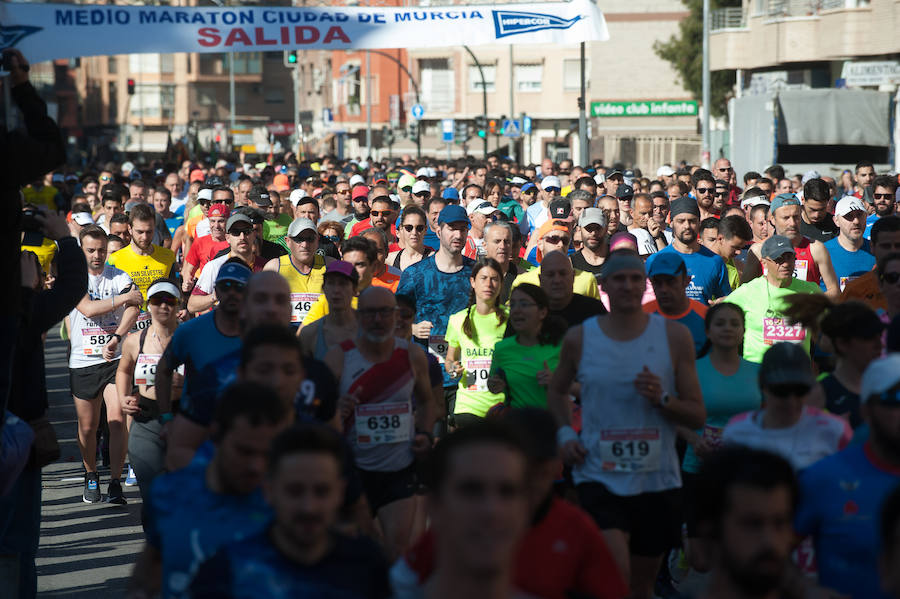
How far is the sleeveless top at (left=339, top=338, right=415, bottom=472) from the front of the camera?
6500 mm

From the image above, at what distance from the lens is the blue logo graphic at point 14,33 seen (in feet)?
43.4

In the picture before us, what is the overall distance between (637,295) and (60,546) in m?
4.29

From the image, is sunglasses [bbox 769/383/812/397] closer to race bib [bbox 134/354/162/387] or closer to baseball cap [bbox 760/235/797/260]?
baseball cap [bbox 760/235/797/260]

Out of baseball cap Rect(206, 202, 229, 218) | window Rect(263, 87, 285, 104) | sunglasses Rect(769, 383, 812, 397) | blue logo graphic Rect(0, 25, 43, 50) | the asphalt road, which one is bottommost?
the asphalt road

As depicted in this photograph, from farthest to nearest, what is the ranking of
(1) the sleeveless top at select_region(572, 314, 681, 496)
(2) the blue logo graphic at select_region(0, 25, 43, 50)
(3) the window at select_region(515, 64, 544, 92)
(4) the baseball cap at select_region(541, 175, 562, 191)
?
(3) the window at select_region(515, 64, 544, 92) < (4) the baseball cap at select_region(541, 175, 562, 191) < (2) the blue logo graphic at select_region(0, 25, 43, 50) < (1) the sleeveless top at select_region(572, 314, 681, 496)

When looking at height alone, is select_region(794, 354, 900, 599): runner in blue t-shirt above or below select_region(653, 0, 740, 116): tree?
below

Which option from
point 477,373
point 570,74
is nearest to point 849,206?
point 477,373

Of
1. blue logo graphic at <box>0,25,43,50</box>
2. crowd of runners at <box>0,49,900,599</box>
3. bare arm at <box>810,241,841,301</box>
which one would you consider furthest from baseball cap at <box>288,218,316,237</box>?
blue logo graphic at <box>0,25,43,50</box>

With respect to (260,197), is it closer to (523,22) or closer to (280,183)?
(523,22)

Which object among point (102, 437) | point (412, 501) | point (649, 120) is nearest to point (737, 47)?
point (649, 120)

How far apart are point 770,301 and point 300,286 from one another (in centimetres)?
310

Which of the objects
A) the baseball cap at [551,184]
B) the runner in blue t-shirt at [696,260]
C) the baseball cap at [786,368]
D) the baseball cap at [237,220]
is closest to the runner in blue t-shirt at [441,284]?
the baseball cap at [237,220]

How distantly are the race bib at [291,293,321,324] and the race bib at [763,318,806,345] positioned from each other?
2.96 meters

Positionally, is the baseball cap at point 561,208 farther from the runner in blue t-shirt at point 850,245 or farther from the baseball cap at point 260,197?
the runner in blue t-shirt at point 850,245
